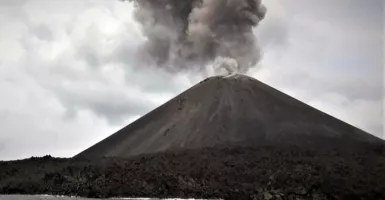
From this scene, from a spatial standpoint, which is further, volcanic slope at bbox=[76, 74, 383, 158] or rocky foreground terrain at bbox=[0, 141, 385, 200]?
volcanic slope at bbox=[76, 74, 383, 158]

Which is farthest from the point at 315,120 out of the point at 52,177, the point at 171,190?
the point at 52,177

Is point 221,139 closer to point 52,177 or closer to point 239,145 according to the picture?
point 239,145

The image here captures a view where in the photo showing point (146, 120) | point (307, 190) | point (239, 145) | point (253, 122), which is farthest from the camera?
point (146, 120)

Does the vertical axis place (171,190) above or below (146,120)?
below

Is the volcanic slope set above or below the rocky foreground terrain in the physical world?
above
